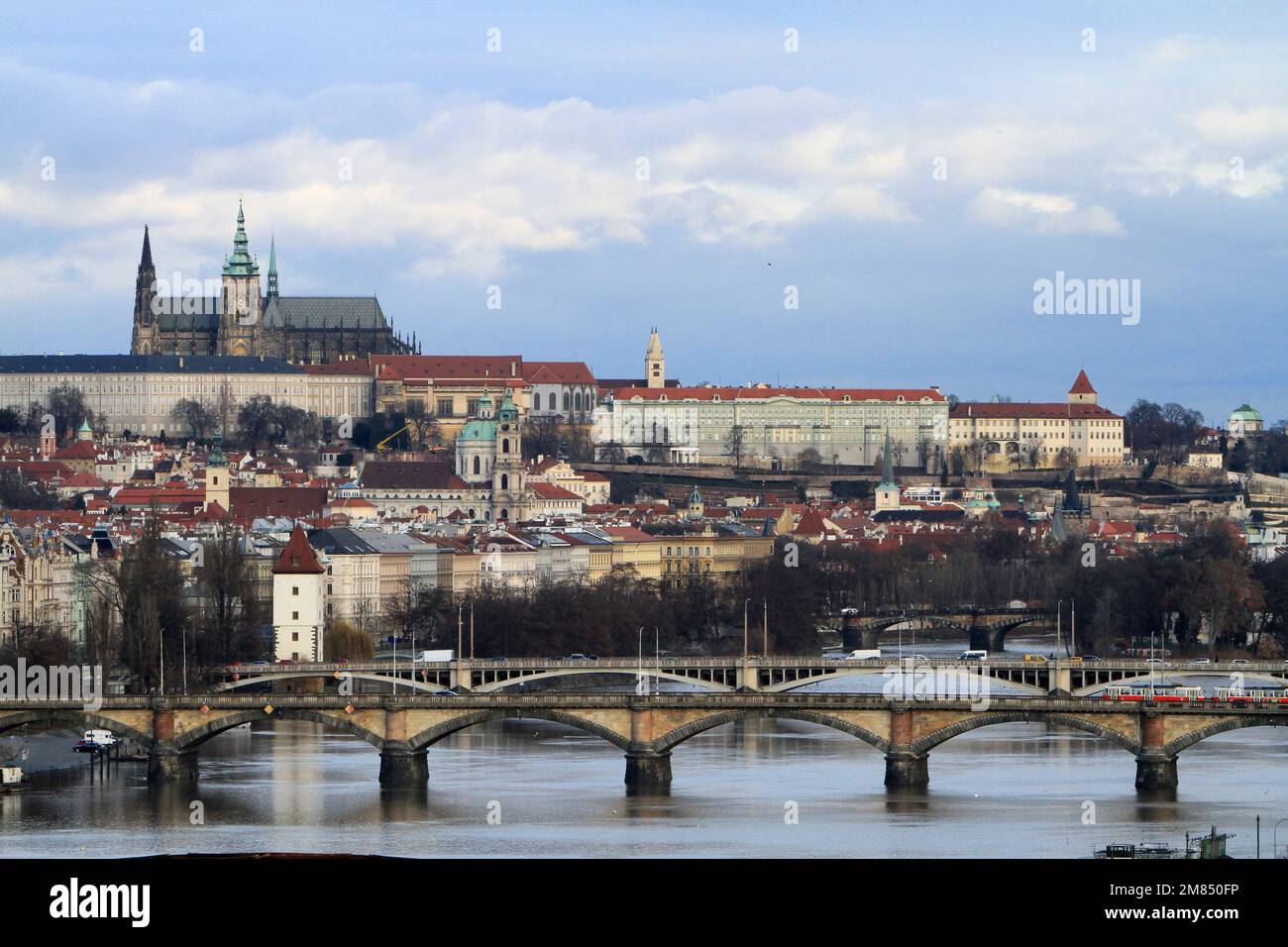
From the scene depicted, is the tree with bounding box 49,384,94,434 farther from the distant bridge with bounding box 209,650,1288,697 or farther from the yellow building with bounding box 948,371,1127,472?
the distant bridge with bounding box 209,650,1288,697

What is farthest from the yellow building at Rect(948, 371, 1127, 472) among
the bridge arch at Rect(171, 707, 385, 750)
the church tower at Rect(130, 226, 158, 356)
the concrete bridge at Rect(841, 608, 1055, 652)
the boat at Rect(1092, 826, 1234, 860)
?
the boat at Rect(1092, 826, 1234, 860)

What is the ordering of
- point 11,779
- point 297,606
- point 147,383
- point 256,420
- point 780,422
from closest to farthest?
point 11,779 < point 297,606 < point 256,420 < point 147,383 < point 780,422

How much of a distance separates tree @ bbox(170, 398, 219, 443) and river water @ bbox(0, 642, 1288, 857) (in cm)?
7884

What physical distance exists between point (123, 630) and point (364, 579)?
20.7m

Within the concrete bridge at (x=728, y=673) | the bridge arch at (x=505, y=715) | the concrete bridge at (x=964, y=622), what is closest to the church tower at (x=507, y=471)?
the concrete bridge at (x=964, y=622)

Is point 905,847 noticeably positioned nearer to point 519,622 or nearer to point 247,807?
point 247,807

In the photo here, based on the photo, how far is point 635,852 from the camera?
84.2ft

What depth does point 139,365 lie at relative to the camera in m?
123

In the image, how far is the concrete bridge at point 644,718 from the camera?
31625mm

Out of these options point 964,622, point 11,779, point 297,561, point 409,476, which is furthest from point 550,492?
point 11,779

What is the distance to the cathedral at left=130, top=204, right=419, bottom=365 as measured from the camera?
416 feet

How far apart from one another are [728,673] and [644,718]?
25.9ft

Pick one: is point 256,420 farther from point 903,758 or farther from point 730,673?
point 903,758
